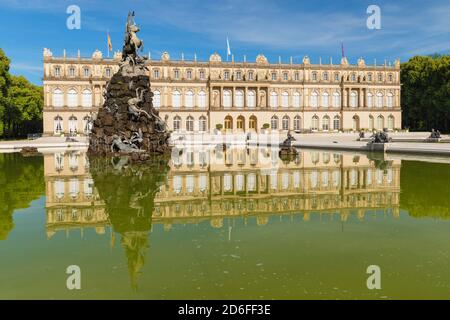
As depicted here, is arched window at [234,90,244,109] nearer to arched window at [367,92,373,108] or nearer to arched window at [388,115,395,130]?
arched window at [367,92,373,108]

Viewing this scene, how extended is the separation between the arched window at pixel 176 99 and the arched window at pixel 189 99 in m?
1.22

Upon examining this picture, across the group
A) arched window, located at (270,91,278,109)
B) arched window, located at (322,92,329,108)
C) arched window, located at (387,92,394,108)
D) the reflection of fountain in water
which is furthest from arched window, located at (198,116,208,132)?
the reflection of fountain in water

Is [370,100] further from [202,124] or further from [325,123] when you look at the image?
[202,124]

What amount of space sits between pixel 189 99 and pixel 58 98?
22397 mm

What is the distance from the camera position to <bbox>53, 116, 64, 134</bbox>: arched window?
6925 centimetres

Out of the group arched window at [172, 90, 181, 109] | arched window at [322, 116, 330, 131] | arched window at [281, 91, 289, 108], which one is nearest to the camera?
arched window at [172, 90, 181, 109]

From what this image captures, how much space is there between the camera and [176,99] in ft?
243

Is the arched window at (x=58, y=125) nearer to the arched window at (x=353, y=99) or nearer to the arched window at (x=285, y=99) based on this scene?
the arched window at (x=285, y=99)

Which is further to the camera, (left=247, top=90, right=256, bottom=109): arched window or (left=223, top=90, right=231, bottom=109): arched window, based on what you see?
(left=247, top=90, right=256, bottom=109): arched window

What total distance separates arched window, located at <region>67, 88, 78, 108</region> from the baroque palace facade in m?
0.10

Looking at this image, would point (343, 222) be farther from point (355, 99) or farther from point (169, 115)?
point (355, 99)

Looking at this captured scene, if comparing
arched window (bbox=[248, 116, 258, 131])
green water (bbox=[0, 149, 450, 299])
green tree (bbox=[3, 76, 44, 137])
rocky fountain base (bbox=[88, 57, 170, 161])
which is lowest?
green water (bbox=[0, 149, 450, 299])
